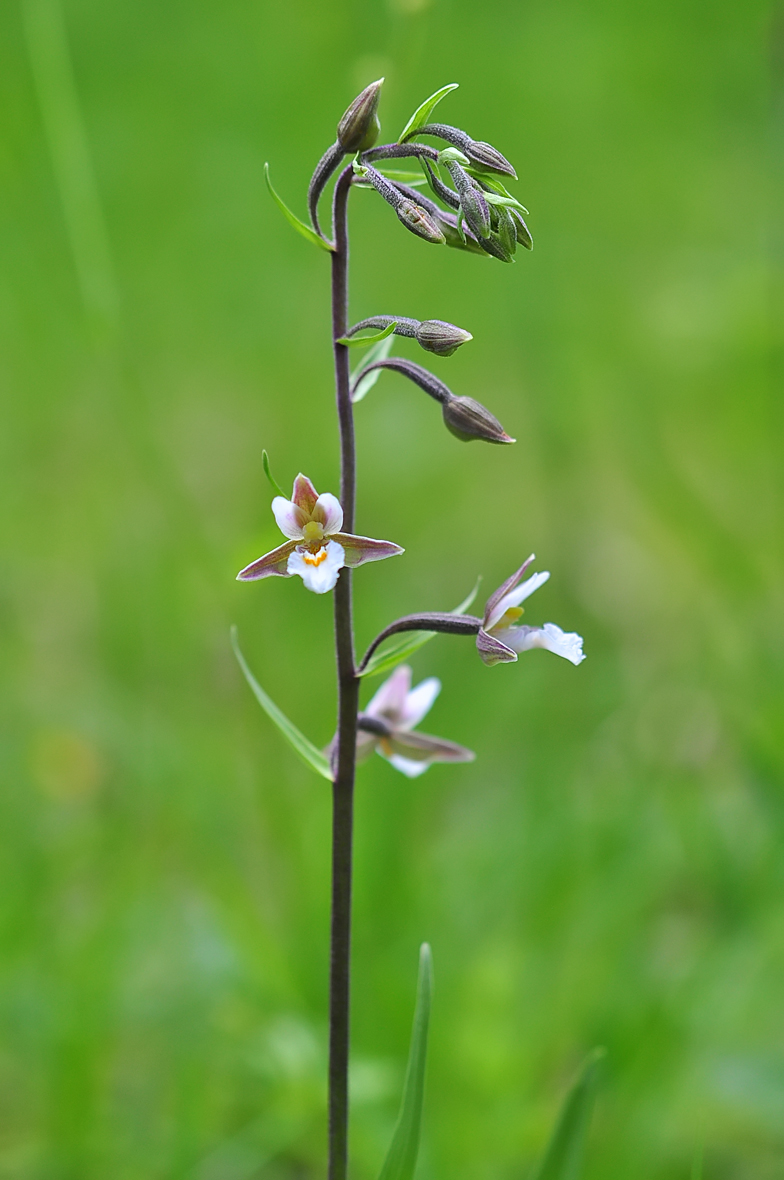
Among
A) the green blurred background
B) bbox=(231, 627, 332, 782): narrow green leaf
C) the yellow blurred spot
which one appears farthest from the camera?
the yellow blurred spot

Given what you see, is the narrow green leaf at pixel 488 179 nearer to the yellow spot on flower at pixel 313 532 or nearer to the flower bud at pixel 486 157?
the flower bud at pixel 486 157

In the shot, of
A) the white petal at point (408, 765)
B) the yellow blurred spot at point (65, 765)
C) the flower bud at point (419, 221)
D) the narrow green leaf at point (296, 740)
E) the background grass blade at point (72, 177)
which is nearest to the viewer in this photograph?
the flower bud at point (419, 221)

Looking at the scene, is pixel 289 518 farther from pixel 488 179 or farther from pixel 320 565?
pixel 488 179

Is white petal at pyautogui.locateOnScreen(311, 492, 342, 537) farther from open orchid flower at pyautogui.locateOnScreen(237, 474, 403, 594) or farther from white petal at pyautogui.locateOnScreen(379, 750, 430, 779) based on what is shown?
white petal at pyautogui.locateOnScreen(379, 750, 430, 779)

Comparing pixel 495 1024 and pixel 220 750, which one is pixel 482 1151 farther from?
pixel 220 750

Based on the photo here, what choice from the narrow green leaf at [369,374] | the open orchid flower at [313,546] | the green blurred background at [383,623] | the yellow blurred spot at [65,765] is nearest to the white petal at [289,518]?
the open orchid flower at [313,546]

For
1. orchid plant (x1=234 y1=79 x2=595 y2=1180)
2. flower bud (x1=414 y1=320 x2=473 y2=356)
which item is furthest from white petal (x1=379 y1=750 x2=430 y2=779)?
flower bud (x1=414 y1=320 x2=473 y2=356)

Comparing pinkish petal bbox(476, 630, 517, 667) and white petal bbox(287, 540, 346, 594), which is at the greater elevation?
white petal bbox(287, 540, 346, 594)

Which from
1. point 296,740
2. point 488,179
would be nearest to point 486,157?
point 488,179
